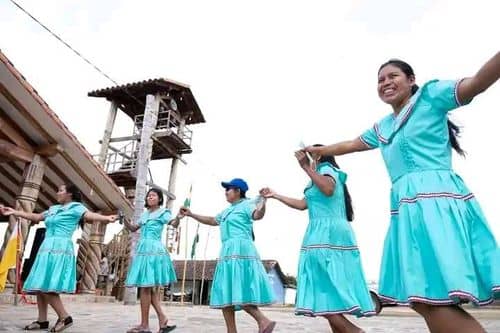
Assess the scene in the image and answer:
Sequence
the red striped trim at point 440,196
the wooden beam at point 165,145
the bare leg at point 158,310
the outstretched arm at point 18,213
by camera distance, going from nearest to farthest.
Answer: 1. the red striped trim at point 440,196
2. the bare leg at point 158,310
3. the outstretched arm at point 18,213
4. the wooden beam at point 165,145

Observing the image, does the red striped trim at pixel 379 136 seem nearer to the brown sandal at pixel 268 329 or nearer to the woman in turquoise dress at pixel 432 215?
the woman in turquoise dress at pixel 432 215

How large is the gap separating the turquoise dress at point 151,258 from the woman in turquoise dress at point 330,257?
211 centimetres

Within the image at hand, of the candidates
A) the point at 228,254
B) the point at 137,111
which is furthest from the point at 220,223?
the point at 137,111

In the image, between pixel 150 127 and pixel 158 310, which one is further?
pixel 150 127

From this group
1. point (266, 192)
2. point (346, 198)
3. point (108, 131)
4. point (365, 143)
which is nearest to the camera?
point (365, 143)

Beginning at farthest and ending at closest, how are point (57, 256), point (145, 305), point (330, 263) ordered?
point (57, 256) < point (145, 305) < point (330, 263)

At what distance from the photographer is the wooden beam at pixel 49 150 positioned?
8.70 metres

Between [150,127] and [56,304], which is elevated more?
[150,127]

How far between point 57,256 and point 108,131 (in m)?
12.8

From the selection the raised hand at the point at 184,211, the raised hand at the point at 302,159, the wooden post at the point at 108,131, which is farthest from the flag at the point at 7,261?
the wooden post at the point at 108,131

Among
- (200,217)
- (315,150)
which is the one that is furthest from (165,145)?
(315,150)

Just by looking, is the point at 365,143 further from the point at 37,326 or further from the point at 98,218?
the point at 37,326

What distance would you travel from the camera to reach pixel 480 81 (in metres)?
1.47

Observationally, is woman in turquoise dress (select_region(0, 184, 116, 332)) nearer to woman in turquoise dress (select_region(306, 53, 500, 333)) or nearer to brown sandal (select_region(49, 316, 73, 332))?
brown sandal (select_region(49, 316, 73, 332))
